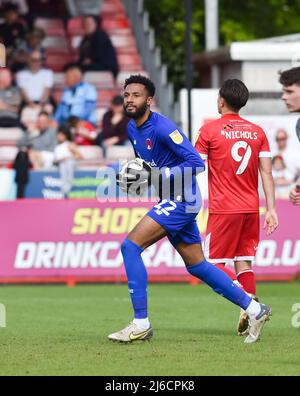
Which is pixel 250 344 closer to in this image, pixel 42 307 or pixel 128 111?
pixel 128 111

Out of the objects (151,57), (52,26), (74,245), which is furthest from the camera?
(52,26)

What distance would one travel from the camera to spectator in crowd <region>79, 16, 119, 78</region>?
85.5ft

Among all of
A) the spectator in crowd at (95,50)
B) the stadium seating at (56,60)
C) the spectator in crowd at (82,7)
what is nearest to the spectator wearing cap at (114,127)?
the spectator in crowd at (95,50)

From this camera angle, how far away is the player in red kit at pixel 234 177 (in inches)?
436

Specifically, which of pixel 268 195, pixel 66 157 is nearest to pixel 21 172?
pixel 66 157

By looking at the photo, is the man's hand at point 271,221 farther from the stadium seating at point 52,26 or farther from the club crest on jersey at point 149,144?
the stadium seating at point 52,26

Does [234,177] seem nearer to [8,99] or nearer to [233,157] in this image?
[233,157]

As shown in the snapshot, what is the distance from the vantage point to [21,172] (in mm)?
22359

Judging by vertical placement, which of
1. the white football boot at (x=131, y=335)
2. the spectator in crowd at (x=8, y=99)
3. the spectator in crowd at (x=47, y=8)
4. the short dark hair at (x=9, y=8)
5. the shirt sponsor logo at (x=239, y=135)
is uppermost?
the shirt sponsor logo at (x=239, y=135)

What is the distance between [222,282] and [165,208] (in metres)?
0.79

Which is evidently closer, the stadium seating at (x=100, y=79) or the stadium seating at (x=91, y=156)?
the stadium seating at (x=91, y=156)

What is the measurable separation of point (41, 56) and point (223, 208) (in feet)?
52.5

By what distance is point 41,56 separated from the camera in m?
26.6

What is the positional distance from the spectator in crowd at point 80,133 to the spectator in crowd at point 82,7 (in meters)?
5.05
